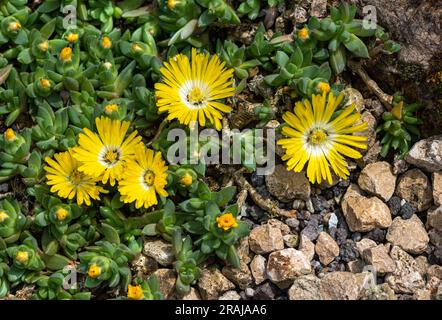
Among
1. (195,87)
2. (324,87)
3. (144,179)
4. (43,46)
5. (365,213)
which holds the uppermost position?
(43,46)

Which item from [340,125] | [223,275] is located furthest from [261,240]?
[340,125]

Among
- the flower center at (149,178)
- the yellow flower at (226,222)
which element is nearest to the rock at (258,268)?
the yellow flower at (226,222)

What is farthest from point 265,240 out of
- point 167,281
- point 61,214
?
point 61,214

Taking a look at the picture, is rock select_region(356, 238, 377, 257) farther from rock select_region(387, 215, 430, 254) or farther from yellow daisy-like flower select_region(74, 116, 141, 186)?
yellow daisy-like flower select_region(74, 116, 141, 186)

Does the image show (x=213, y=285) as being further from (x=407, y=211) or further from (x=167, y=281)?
(x=407, y=211)

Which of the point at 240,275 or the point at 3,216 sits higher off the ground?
the point at 3,216
